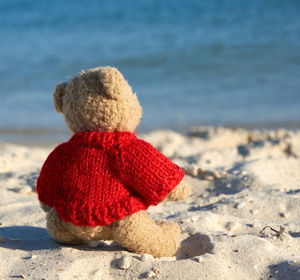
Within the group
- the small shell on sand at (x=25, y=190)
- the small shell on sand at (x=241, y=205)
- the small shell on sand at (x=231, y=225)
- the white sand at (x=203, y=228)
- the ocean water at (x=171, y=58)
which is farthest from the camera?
the ocean water at (x=171, y=58)

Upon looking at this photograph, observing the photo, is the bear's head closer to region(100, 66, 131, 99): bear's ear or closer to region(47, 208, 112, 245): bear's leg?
region(100, 66, 131, 99): bear's ear

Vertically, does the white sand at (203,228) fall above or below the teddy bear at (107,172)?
below

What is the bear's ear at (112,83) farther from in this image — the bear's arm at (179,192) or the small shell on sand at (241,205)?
the small shell on sand at (241,205)

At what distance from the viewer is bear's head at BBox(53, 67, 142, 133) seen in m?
2.00

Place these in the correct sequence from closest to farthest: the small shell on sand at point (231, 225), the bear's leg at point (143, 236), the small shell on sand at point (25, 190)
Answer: the bear's leg at point (143, 236) < the small shell on sand at point (231, 225) < the small shell on sand at point (25, 190)

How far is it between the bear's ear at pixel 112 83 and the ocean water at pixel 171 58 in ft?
14.8

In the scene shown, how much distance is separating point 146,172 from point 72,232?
493mm

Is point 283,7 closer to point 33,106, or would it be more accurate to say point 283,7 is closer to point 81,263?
point 33,106

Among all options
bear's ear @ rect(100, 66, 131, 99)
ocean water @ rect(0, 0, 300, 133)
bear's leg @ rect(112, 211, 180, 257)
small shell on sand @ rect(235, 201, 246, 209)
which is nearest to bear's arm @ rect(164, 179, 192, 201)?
bear's leg @ rect(112, 211, 180, 257)

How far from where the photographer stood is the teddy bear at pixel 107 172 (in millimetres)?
1992

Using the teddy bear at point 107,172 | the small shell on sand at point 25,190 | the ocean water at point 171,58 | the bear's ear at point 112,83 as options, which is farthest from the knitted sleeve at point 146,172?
the ocean water at point 171,58

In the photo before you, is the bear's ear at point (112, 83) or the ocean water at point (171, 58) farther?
the ocean water at point (171, 58)

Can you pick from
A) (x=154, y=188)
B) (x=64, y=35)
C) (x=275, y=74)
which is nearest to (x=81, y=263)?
(x=154, y=188)

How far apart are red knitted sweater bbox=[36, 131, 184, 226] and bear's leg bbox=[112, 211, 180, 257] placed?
0.06 metres
